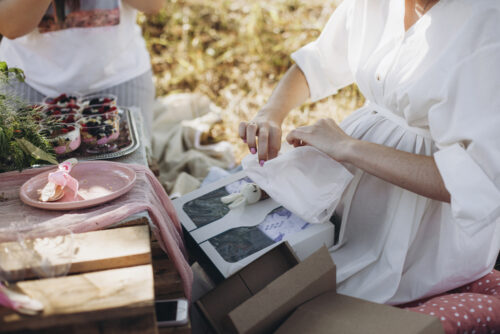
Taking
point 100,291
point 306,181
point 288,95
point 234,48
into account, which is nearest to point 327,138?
point 306,181

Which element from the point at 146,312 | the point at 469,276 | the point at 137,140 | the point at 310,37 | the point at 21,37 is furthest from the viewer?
the point at 310,37

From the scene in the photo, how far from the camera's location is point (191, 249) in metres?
1.50

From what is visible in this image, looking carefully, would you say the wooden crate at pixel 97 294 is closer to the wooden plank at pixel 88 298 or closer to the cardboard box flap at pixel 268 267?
the wooden plank at pixel 88 298

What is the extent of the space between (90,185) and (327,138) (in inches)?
28.0

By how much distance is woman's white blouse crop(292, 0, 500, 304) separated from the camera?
1.12 m

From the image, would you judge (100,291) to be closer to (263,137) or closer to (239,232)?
(239,232)

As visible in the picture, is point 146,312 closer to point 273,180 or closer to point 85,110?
point 273,180

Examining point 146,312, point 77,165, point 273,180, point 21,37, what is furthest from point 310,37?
point 146,312

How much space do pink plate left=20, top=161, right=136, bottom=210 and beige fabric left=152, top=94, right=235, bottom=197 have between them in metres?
0.89

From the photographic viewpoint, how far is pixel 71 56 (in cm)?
220

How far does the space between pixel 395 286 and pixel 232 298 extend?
508mm

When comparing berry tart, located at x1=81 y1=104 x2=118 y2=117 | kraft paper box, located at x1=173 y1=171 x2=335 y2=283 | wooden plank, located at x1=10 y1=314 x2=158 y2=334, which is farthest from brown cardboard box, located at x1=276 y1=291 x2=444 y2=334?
berry tart, located at x1=81 y1=104 x2=118 y2=117

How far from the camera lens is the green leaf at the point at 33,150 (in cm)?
131

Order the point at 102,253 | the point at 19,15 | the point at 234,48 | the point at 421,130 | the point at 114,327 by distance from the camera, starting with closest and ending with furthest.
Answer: the point at 114,327
the point at 102,253
the point at 421,130
the point at 19,15
the point at 234,48
